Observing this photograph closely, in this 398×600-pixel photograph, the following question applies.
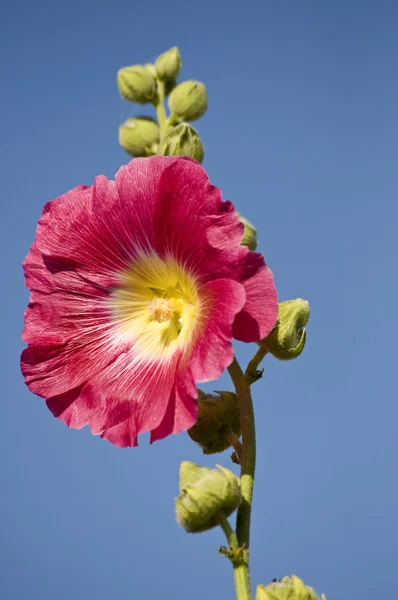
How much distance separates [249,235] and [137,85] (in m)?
1.06

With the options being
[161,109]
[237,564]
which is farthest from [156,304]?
[161,109]

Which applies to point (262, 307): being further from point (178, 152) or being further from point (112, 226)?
point (178, 152)

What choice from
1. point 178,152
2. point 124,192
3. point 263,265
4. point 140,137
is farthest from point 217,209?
point 140,137

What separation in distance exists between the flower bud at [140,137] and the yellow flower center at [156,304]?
0.63 m

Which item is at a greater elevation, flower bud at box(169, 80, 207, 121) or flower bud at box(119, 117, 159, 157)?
flower bud at box(169, 80, 207, 121)

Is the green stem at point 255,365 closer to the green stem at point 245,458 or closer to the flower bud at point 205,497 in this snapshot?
the green stem at point 245,458

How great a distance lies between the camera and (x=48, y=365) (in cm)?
212

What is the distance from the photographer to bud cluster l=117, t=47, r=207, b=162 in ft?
9.04

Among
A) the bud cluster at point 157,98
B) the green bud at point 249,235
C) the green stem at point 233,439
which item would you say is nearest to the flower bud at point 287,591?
the green stem at point 233,439

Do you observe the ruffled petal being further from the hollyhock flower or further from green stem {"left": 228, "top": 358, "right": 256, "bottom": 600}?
green stem {"left": 228, "top": 358, "right": 256, "bottom": 600}

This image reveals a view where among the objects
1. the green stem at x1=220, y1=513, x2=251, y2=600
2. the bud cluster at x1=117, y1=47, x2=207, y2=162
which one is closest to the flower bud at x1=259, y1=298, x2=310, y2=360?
the green stem at x1=220, y1=513, x2=251, y2=600

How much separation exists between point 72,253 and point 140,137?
757mm

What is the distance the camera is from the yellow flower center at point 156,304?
2129 mm

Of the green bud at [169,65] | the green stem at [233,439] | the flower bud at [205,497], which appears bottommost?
the flower bud at [205,497]
